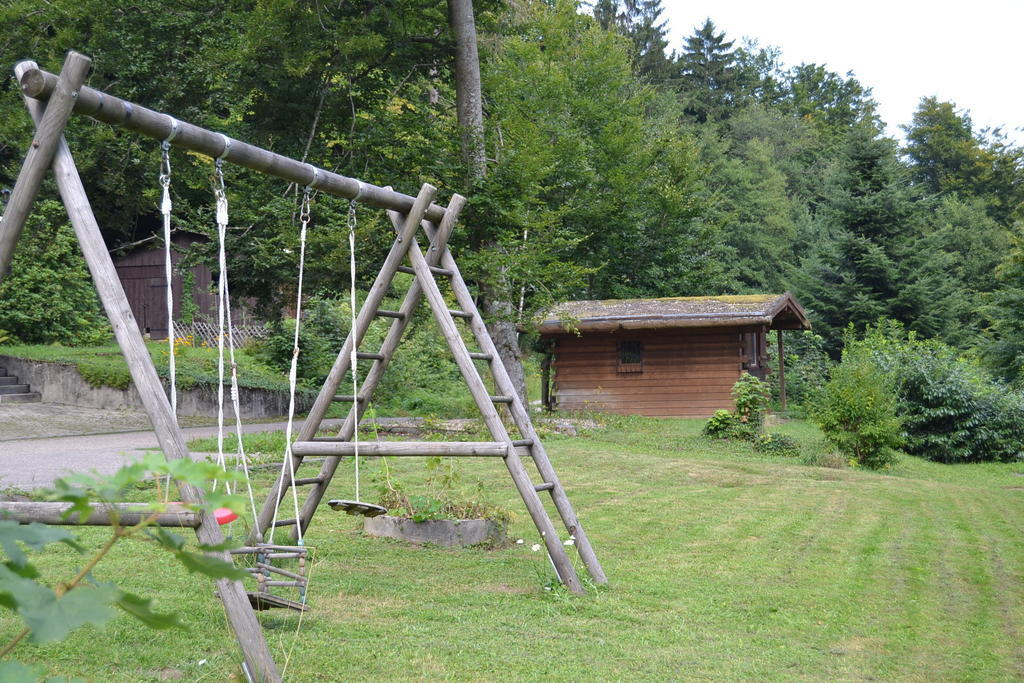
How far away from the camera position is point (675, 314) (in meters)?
22.8

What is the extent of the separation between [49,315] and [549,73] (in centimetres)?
1702

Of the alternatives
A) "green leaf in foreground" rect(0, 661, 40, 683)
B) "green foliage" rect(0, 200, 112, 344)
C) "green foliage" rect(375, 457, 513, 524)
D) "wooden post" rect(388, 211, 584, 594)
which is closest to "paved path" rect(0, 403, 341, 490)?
"green foliage" rect(375, 457, 513, 524)

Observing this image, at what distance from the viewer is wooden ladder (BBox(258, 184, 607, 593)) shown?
5578 mm

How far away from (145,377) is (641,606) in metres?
3.07

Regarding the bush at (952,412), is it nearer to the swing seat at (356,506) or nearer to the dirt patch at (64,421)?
the dirt patch at (64,421)

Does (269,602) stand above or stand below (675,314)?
below

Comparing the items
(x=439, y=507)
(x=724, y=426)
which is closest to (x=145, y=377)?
(x=439, y=507)

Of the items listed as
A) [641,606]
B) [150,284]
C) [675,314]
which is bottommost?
[641,606]

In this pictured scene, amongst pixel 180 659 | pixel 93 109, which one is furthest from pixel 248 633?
pixel 93 109

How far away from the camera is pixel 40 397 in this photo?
60.3ft

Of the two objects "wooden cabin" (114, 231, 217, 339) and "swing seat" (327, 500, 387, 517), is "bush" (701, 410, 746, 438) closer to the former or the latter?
"swing seat" (327, 500, 387, 517)

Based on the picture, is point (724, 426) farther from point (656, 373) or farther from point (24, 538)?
point (24, 538)

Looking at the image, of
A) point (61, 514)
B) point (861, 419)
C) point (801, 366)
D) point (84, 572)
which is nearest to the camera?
point (84, 572)

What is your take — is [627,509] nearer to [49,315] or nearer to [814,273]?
[49,315]
